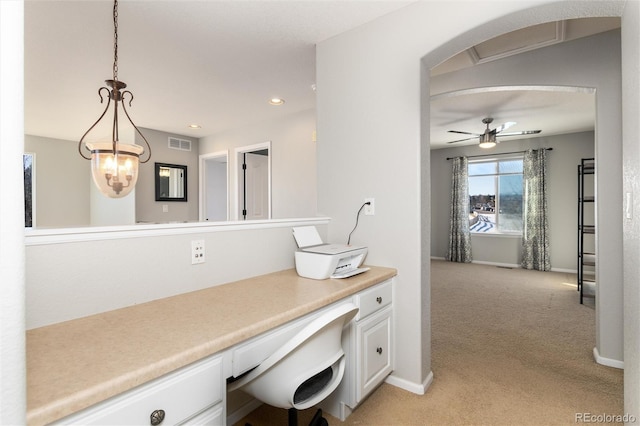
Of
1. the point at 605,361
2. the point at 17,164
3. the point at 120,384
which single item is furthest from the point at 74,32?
the point at 605,361

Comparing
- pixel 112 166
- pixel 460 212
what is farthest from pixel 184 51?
pixel 460 212

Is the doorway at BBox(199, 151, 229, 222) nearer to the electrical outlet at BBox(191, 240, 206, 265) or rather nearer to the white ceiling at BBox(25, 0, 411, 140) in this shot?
the white ceiling at BBox(25, 0, 411, 140)

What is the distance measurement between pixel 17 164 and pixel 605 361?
3.50m

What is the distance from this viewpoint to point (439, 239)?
739 centimetres

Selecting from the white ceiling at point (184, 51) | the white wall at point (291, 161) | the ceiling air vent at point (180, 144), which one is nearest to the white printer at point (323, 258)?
the white ceiling at point (184, 51)

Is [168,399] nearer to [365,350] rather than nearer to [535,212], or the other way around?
[365,350]

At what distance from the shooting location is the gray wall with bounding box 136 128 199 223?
518 cm

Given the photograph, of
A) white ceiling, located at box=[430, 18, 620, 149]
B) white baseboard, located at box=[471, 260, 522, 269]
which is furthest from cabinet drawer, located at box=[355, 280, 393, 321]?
white baseboard, located at box=[471, 260, 522, 269]

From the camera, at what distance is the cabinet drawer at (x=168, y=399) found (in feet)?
2.66

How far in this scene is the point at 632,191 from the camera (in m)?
1.33

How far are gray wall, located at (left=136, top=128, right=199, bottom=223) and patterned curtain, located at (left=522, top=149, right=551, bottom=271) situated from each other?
6166 mm

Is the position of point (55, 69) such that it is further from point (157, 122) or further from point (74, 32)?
point (157, 122)

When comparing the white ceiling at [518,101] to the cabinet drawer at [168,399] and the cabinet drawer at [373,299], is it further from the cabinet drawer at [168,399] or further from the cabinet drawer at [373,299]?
the cabinet drawer at [168,399]

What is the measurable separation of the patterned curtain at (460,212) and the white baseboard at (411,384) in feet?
17.1
